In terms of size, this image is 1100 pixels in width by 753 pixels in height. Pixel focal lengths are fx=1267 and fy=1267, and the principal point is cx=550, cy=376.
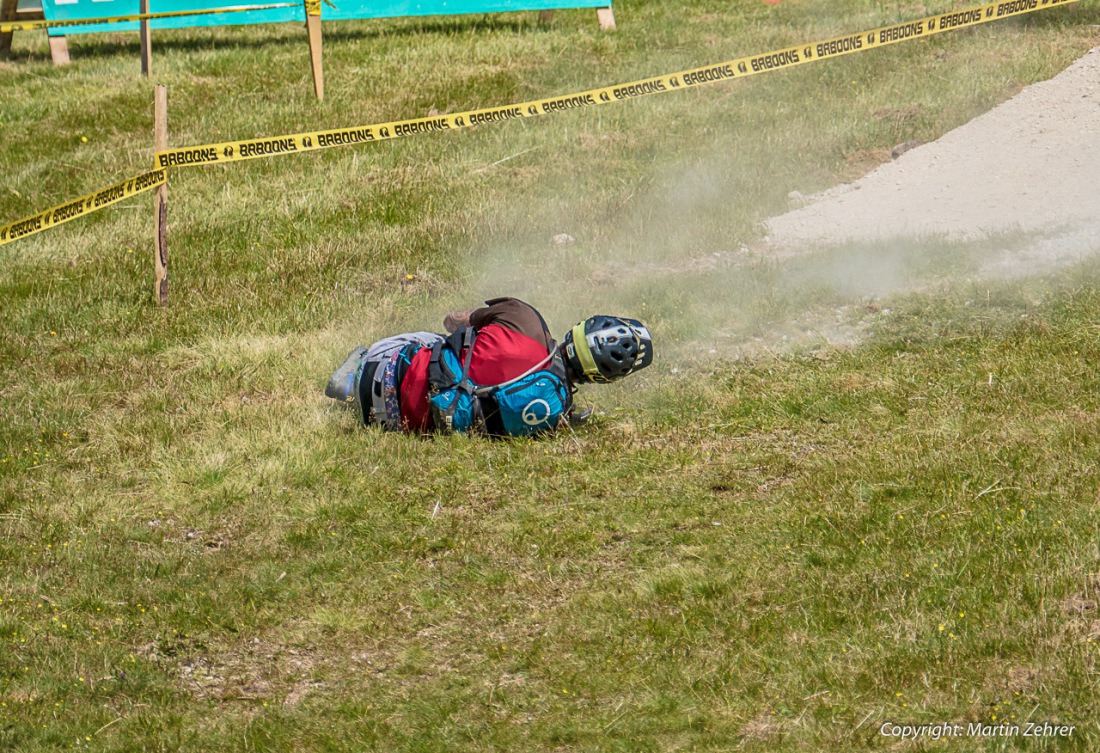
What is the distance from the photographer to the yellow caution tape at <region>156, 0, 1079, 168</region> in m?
11.5

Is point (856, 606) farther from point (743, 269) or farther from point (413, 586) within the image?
point (743, 269)

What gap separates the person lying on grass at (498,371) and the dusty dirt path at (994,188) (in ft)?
13.8

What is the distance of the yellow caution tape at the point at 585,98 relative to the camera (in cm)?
1152

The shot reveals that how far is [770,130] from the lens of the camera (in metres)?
14.1

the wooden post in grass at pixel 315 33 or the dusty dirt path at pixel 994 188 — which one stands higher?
the wooden post in grass at pixel 315 33

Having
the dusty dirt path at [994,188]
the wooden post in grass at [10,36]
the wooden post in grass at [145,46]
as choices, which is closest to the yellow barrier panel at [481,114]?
the dusty dirt path at [994,188]

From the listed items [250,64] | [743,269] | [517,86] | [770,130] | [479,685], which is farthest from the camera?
[250,64]

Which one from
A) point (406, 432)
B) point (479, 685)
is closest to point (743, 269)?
point (406, 432)

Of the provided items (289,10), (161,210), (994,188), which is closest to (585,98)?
(994,188)

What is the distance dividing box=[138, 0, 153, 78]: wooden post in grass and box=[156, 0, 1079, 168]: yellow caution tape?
8.94 feet

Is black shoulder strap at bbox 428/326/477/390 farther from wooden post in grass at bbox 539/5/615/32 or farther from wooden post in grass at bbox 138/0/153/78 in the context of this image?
wooden post in grass at bbox 539/5/615/32

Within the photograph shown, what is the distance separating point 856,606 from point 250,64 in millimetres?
13810

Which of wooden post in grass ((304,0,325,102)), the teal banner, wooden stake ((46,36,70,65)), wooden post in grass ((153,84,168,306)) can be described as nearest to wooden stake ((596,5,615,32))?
the teal banner

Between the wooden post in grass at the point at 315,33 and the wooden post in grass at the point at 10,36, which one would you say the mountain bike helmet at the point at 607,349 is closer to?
the wooden post in grass at the point at 315,33
